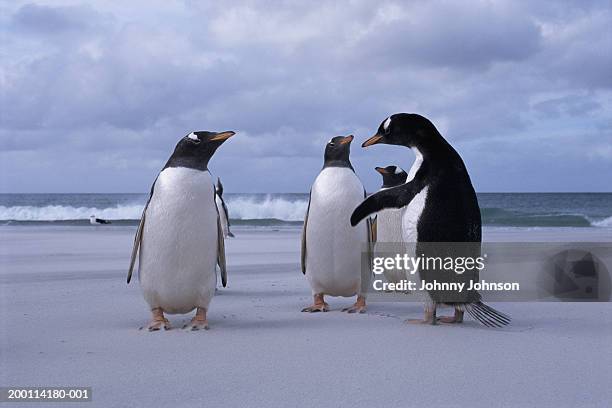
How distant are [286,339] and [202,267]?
768 millimetres

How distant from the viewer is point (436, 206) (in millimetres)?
4301

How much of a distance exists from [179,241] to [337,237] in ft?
4.67

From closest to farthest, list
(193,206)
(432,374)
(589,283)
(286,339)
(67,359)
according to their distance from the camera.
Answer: (432,374)
(67,359)
(286,339)
(193,206)
(589,283)

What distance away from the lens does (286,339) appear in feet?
13.0

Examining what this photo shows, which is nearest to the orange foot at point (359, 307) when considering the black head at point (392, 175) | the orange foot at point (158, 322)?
the orange foot at point (158, 322)

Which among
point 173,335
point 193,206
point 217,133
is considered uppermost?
point 217,133

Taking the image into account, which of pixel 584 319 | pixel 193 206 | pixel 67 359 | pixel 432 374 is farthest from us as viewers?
pixel 584 319

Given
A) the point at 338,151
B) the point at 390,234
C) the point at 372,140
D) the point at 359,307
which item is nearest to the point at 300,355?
the point at 359,307

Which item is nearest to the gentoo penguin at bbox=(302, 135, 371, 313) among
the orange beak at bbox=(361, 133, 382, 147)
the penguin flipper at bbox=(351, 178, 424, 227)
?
the orange beak at bbox=(361, 133, 382, 147)

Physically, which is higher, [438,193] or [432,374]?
[438,193]

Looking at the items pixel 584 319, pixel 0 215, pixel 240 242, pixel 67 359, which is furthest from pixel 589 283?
pixel 0 215

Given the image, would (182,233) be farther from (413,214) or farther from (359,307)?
(359,307)

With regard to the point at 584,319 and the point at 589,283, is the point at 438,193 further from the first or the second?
the point at 589,283

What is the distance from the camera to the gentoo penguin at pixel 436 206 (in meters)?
4.32
